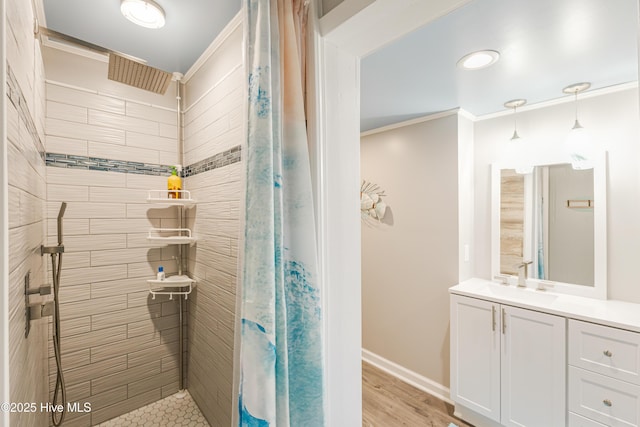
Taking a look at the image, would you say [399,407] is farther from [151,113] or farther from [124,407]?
[151,113]

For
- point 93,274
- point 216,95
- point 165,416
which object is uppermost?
point 216,95

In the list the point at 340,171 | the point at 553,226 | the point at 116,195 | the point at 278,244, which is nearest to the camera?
the point at 278,244

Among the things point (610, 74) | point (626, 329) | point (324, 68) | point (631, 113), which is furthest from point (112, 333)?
point (631, 113)

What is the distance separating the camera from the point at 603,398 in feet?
4.70

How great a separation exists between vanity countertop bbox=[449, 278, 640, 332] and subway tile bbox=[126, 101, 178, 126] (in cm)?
246

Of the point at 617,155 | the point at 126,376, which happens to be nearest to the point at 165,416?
the point at 126,376

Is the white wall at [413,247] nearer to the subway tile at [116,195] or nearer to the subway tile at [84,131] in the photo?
the subway tile at [116,195]

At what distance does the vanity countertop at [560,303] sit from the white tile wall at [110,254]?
7.32 ft

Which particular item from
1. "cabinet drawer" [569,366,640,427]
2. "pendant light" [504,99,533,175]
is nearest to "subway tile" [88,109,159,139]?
"pendant light" [504,99,533,175]

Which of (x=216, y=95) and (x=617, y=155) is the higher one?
(x=216, y=95)

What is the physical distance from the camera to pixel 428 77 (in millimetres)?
1670

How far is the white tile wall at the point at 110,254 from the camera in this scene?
1.60m

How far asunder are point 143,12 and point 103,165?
97 centimetres

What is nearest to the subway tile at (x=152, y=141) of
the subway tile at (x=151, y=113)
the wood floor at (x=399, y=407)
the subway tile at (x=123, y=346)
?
the subway tile at (x=151, y=113)
